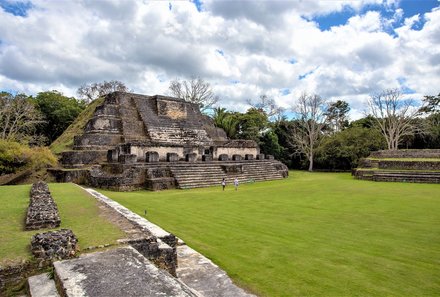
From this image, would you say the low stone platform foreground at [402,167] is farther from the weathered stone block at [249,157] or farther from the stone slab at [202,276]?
the stone slab at [202,276]

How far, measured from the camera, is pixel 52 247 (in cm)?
336

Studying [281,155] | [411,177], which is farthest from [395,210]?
[281,155]

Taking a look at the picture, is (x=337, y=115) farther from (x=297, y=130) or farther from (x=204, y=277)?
(x=204, y=277)

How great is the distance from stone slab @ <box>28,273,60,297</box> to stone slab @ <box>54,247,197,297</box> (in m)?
0.11

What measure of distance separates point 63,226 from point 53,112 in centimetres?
2597

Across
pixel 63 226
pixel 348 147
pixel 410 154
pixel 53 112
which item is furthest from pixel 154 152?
pixel 348 147

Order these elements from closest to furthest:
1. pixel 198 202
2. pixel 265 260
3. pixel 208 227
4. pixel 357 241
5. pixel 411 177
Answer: pixel 265 260, pixel 357 241, pixel 208 227, pixel 198 202, pixel 411 177

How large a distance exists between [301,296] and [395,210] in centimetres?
613

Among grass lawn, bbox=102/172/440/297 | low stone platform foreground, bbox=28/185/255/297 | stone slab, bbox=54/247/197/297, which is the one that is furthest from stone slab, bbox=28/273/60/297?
grass lawn, bbox=102/172/440/297

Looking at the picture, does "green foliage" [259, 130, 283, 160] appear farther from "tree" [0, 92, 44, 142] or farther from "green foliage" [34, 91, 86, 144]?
"tree" [0, 92, 44, 142]

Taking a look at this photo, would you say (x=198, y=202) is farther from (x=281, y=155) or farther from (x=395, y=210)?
(x=281, y=155)

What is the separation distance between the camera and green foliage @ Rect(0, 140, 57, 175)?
13.6m

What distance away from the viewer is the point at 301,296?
341 cm

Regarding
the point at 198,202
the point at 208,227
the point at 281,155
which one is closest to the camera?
the point at 208,227
